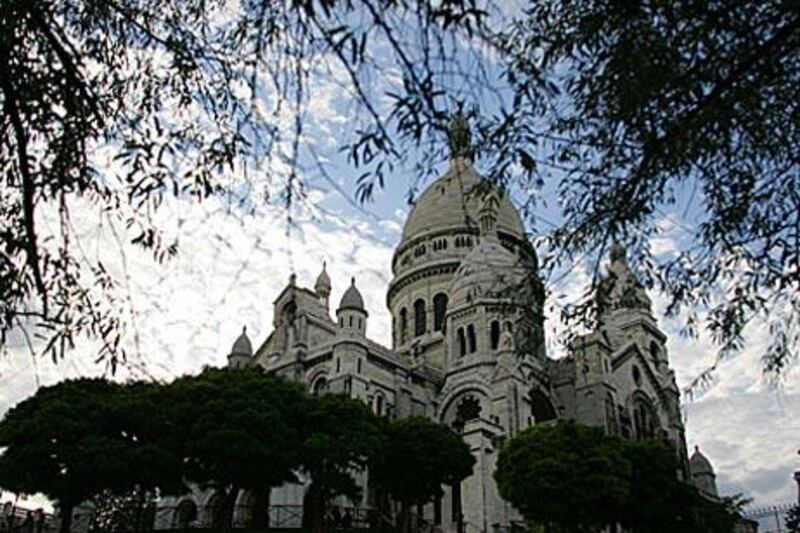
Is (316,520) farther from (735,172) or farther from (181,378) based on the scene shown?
(735,172)

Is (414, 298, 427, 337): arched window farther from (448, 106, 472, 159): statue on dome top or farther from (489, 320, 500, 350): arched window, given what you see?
(448, 106, 472, 159): statue on dome top

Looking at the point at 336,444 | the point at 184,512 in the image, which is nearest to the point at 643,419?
the point at 336,444

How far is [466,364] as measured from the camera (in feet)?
144

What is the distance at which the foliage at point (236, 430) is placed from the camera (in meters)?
29.9

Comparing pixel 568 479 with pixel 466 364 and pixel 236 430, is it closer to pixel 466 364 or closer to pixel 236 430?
pixel 236 430

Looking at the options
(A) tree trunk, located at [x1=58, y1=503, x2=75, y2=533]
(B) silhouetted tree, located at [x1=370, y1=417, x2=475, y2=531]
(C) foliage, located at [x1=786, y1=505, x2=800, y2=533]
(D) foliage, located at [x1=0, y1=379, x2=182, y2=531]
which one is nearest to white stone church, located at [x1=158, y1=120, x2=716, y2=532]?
(B) silhouetted tree, located at [x1=370, y1=417, x2=475, y2=531]

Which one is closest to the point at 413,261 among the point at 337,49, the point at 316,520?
the point at 316,520

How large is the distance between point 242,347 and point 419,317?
37.1 ft

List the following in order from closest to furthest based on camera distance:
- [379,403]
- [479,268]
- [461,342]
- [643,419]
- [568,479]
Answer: [568,479] → [379,403] → [461,342] → [479,268] → [643,419]

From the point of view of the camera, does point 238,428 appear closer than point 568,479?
Yes

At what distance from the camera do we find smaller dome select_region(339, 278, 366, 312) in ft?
144

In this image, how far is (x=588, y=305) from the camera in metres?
9.40

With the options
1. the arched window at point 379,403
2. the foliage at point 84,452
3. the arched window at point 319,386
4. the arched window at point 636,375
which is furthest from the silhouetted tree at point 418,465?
the arched window at point 636,375

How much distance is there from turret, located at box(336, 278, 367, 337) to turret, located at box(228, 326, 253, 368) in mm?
8498
